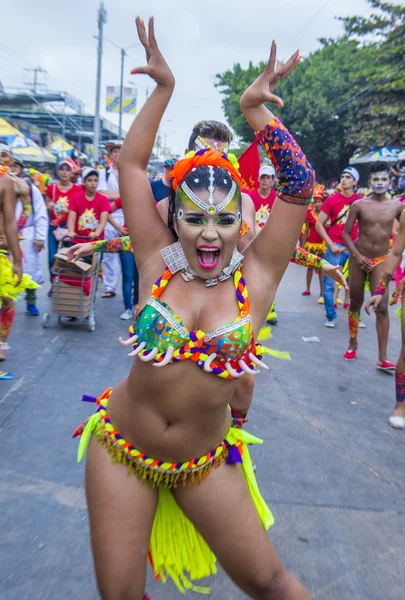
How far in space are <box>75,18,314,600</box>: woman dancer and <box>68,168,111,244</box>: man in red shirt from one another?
528 cm

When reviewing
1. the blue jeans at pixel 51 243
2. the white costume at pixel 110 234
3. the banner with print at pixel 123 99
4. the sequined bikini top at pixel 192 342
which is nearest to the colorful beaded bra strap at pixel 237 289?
the sequined bikini top at pixel 192 342

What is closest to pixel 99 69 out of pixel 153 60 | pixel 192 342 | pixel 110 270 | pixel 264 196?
pixel 110 270

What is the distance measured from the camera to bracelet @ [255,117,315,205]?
194 centimetres

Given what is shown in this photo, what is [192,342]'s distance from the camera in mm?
1816

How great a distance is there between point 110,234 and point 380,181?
4.28 metres

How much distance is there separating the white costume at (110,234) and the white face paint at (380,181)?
12.6 feet

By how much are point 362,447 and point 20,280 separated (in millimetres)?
3352

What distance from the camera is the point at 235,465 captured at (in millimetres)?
2055

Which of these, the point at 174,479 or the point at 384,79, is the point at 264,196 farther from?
the point at 384,79

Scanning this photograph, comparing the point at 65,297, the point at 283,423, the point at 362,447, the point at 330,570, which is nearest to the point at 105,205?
the point at 65,297

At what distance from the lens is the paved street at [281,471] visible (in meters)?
2.66

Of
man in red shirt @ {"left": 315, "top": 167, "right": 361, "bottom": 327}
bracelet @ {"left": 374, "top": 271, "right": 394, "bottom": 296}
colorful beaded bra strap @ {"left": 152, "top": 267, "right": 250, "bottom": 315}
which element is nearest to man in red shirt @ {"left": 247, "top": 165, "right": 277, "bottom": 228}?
man in red shirt @ {"left": 315, "top": 167, "right": 361, "bottom": 327}

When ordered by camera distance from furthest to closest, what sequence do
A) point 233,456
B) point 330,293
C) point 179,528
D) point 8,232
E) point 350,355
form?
point 330,293 → point 350,355 → point 8,232 → point 179,528 → point 233,456

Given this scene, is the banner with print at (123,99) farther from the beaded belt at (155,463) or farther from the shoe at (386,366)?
the beaded belt at (155,463)
